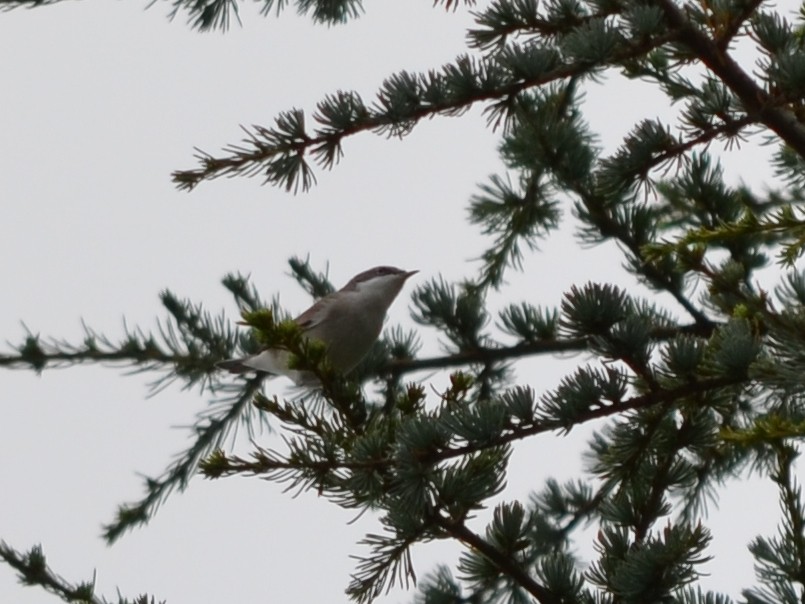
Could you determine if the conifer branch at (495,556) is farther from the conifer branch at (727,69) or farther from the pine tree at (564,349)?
the conifer branch at (727,69)

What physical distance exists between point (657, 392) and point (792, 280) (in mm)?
849

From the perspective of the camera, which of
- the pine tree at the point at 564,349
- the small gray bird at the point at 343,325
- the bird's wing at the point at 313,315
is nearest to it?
the pine tree at the point at 564,349

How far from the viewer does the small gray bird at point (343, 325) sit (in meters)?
4.42

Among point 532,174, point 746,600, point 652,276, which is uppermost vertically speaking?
point 532,174

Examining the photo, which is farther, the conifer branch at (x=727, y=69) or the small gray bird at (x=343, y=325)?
the small gray bird at (x=343, y=325)

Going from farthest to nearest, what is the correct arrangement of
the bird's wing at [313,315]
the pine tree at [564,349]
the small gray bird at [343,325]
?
1. the bird's wing at [313,315]
2. the small gray bird at [343,325]
3. the pine tree at [564,349]

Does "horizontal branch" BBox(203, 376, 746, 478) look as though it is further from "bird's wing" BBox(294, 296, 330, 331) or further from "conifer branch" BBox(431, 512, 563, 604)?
"bird's wing" BBox(294, 296, 330, 331)

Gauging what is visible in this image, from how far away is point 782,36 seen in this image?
315 centimetres

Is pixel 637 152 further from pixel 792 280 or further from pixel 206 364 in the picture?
pixel 206 364


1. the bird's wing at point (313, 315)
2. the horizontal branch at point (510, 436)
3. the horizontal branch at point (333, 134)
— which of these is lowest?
the horizontal branch at point (510, 436)

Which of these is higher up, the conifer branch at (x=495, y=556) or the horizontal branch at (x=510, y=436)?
the horizontal branch at (x=510, y=436)

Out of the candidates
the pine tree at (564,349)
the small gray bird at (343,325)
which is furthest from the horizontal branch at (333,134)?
the small gray bird at (343,325)

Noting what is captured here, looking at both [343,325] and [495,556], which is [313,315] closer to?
[343,325]

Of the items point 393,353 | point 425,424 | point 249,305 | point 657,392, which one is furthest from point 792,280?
point 249,305
